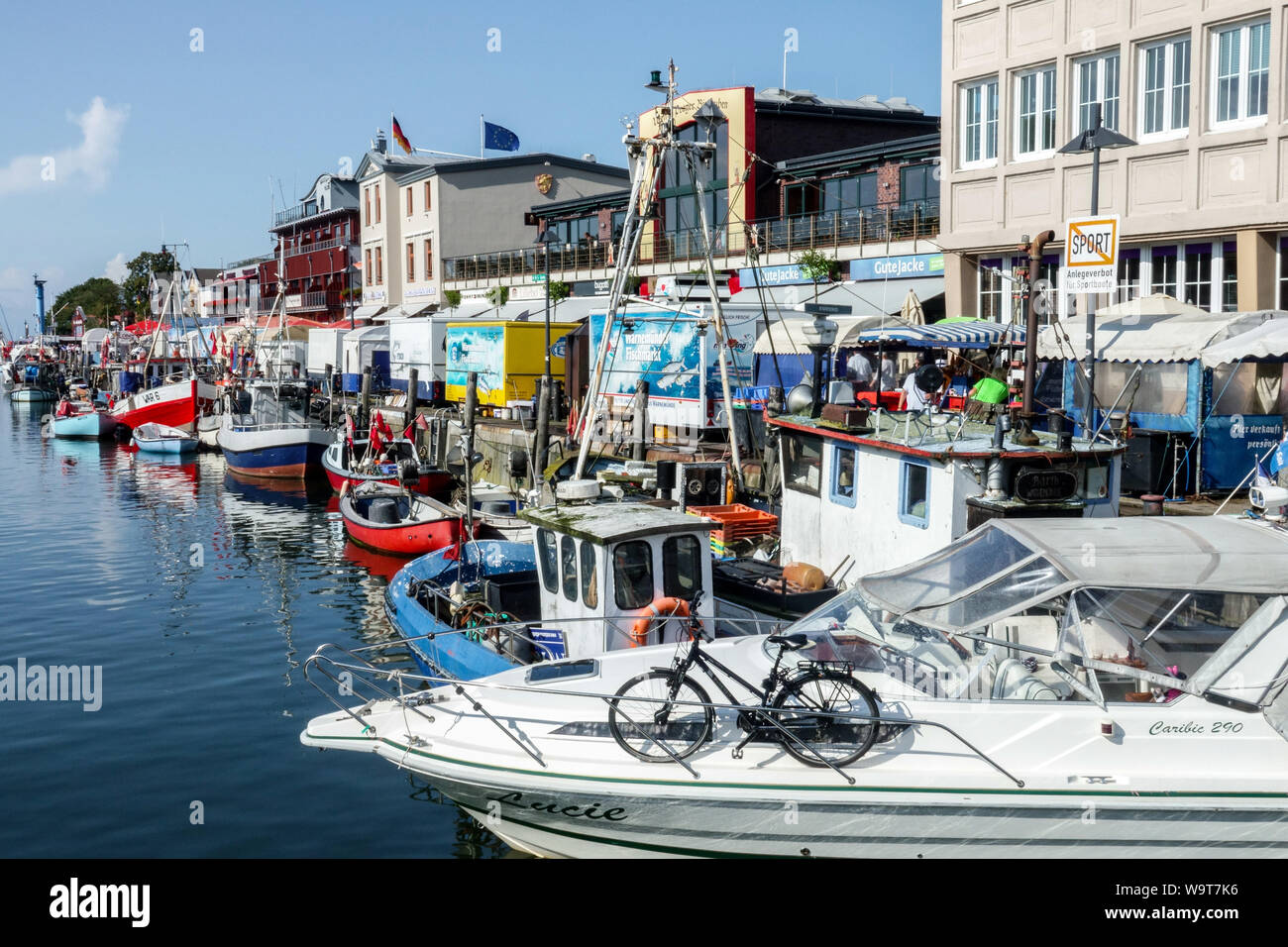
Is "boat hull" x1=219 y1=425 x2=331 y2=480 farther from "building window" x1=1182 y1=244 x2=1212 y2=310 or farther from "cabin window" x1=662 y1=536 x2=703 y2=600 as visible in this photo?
"cabin window" x1=662 y1=536 x2=703 y2=600

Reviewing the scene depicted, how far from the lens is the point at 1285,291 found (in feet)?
70.1

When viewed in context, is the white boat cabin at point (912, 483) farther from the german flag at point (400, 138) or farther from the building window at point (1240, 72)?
the german flag at point (400, 138)

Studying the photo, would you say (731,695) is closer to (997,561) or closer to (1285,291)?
(997,561)

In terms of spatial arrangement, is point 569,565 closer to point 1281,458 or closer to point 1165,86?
point 1281,458

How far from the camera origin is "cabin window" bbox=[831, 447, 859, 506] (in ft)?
53.4

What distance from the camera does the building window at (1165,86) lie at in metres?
22.0

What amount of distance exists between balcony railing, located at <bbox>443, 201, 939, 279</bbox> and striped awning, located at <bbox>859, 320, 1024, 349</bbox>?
3472 millimetres

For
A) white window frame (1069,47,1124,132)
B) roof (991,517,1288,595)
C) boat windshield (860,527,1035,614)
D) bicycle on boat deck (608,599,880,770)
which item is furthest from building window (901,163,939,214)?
bicycle on boat deck (608,599,880,770)

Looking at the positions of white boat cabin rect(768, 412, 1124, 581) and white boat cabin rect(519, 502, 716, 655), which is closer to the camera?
white boat cabin rect(519, 502, 716, 655)

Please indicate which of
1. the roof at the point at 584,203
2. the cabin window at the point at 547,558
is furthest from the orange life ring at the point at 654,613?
the roof at the point at 584,203

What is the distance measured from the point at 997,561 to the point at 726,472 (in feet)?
42.0

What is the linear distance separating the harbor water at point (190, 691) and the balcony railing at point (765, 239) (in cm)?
1181

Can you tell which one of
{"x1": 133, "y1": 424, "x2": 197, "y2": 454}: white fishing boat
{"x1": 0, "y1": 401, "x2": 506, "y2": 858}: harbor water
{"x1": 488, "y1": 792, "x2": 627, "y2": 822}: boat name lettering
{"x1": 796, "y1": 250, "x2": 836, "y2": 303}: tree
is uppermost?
{"x1": 796, "y1": 250, "x2": 836, "y2": 303}: tree
